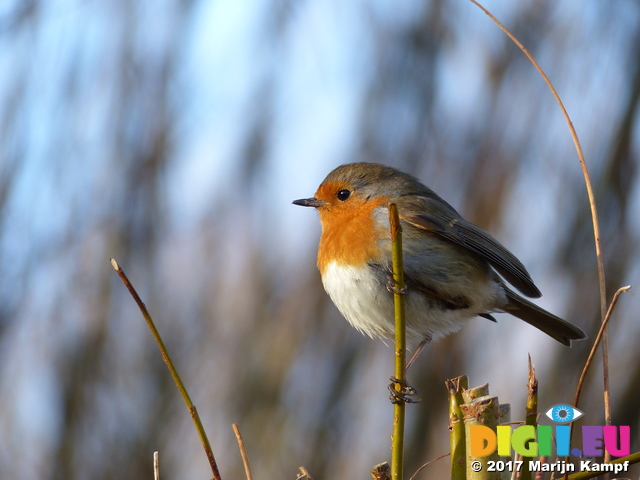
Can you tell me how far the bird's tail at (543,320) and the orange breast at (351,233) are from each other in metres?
0.75

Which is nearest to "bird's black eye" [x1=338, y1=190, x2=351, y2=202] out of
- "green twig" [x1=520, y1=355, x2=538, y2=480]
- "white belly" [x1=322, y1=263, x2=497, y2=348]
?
"white belly" [x1=322, y1=263, x2=497, y2=348]

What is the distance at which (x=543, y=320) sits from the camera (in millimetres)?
3188

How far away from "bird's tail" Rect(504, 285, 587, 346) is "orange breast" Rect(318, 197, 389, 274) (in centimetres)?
75

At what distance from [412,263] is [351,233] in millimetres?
255

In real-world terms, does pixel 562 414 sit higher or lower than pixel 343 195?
lower

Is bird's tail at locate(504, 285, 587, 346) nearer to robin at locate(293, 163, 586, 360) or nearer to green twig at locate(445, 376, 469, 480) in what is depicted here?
robin at locate(293, 163, 586, 360)

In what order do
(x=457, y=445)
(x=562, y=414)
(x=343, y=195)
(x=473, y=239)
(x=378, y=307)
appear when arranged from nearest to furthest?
(x=457, y=445) < (x=562, y=414) < (x=378, y=307) < (x=473, y=239) < (x=343, y=195)

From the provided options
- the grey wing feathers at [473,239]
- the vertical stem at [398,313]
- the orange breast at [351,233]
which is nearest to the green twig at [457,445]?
the vertical stem at [398,313]

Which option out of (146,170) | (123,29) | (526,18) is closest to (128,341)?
(146,170)

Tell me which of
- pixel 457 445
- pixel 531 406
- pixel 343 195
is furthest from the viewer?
pixel 343 195

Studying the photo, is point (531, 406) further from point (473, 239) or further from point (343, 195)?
point (343, 195)

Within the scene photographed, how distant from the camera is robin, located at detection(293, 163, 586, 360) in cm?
271

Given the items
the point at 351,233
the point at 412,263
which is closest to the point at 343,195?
the point at 351,233

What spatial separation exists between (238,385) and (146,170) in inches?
58.3
